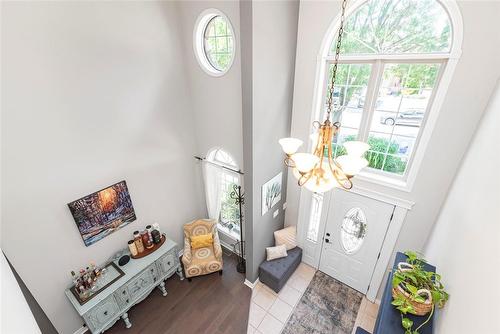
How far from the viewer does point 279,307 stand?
407 centimetres

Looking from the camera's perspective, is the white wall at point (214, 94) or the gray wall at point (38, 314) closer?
the gray wall at point (38, 314)

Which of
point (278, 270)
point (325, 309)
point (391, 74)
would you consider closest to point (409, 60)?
point (391, 74)

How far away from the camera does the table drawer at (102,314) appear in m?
3.24

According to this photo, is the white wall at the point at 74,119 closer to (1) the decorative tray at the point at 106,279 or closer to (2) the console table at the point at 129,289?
(1) the decorative tray at the point at 106,279

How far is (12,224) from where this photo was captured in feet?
8.89

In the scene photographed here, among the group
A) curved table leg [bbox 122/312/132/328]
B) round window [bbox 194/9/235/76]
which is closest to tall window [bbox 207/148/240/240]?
round window [bbox 194/9/235/76]

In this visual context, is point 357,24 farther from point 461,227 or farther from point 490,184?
point 461,227

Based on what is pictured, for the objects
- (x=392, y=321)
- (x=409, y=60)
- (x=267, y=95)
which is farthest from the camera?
(x=267, y=95)

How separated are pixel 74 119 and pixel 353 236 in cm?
466

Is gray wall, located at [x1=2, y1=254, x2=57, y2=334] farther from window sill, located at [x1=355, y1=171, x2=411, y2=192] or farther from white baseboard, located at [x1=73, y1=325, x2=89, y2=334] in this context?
window sill, located at [x1=355, y1=171, x2=411, y2=192]

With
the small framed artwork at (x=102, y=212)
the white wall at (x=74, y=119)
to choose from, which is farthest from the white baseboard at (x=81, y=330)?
the small framed artwork at (x=102, y=212)

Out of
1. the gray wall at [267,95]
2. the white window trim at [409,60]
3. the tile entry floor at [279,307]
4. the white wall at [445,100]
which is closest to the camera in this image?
the white wall at [445,100]

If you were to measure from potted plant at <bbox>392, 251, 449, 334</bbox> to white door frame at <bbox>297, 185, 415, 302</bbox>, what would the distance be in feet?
4.61

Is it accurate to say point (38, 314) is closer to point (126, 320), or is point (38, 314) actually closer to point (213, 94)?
point (126, 320)
